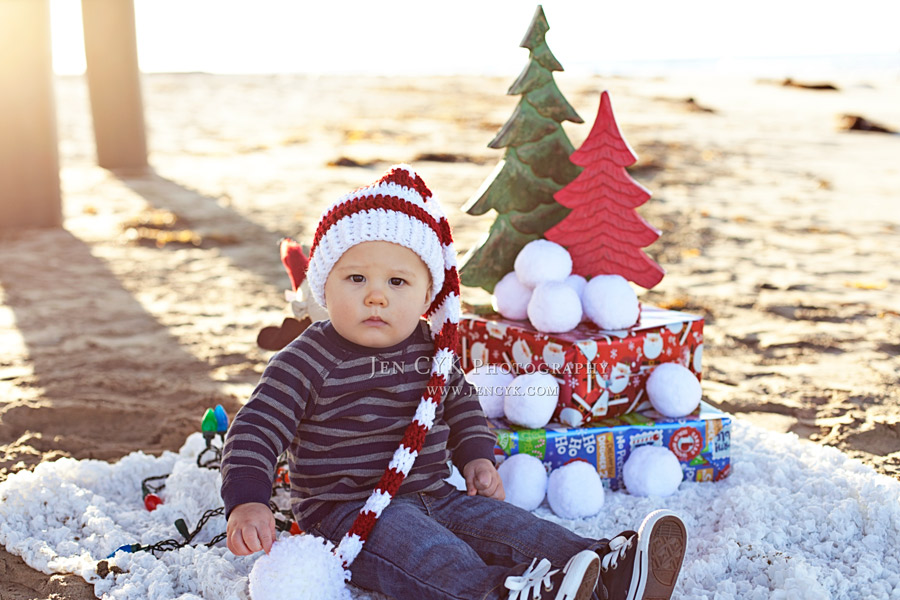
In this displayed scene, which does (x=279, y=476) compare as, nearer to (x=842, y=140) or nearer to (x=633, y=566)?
(x=633, y=566)

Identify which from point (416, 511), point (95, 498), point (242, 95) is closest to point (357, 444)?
point (416, 511)

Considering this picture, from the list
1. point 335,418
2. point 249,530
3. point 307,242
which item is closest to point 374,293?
point 335,418

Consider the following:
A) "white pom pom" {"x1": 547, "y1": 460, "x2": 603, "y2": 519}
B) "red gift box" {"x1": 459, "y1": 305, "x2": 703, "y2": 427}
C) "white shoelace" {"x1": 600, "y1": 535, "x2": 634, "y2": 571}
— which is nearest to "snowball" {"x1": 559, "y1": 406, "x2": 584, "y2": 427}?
"red gift box" {"x1": 459, "y1": 305, "x2": 703, "y2": 427}

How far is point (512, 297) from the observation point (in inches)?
101

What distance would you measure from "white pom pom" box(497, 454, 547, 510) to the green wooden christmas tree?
25.0 inches

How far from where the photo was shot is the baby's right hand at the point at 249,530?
1.63 meters

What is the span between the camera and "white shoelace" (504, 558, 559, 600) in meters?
1.64

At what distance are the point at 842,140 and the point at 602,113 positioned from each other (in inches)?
303

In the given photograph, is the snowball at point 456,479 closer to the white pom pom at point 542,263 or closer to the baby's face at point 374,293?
the baby's face at point 374,293

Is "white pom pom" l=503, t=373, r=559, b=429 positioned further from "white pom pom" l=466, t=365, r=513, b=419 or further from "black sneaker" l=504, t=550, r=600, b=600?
"black sneaker" l=504, t=550, r=600, b=600

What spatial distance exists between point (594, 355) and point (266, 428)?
986 mm

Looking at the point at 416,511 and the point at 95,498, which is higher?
the point at 416,511

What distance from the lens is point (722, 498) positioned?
2.29 meters

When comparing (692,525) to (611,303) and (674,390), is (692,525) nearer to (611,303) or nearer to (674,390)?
(674,390)
